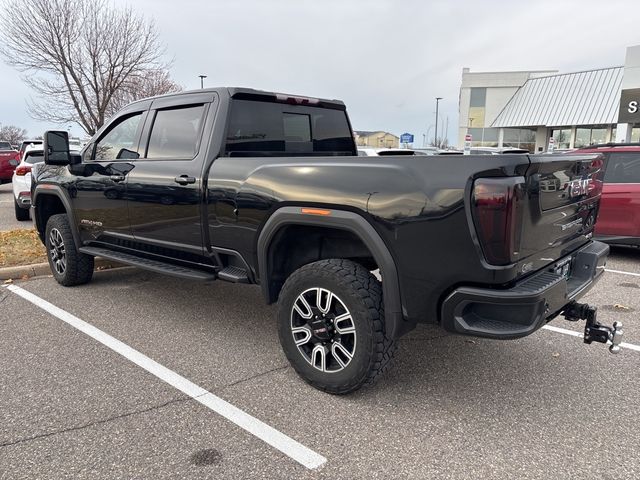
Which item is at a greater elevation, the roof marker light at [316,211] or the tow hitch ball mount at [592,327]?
the roof marker light at [316,211]

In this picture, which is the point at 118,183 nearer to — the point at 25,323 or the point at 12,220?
the point at 25,323

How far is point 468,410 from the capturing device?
3.04 m

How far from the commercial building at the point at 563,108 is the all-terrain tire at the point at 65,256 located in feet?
73.0

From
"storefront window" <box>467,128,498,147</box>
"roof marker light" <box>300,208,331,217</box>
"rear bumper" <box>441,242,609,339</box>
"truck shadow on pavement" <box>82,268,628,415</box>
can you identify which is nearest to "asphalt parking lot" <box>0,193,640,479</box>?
"truck shadow on pavement" <box>82,268,628,415</box>

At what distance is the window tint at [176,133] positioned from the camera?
158 inches

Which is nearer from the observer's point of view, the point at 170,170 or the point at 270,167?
the point at 270,167

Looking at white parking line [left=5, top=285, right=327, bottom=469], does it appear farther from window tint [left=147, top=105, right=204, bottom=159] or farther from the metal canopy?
the metal canopy

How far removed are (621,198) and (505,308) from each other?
5694mm

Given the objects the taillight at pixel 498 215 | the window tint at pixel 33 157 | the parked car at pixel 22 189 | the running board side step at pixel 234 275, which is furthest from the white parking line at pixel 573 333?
the window tint at pixel 33 157

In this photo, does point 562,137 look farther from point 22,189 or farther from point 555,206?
point 555,206

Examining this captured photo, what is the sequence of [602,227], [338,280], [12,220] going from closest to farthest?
1. [338,280]
2. [602,227]
3. [12,220]

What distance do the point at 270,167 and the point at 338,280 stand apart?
92 centimetres

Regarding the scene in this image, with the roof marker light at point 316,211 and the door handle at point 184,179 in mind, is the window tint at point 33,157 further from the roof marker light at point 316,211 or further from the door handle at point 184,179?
the roof marker light at point 316,211

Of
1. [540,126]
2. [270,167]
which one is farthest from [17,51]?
[540,126]
